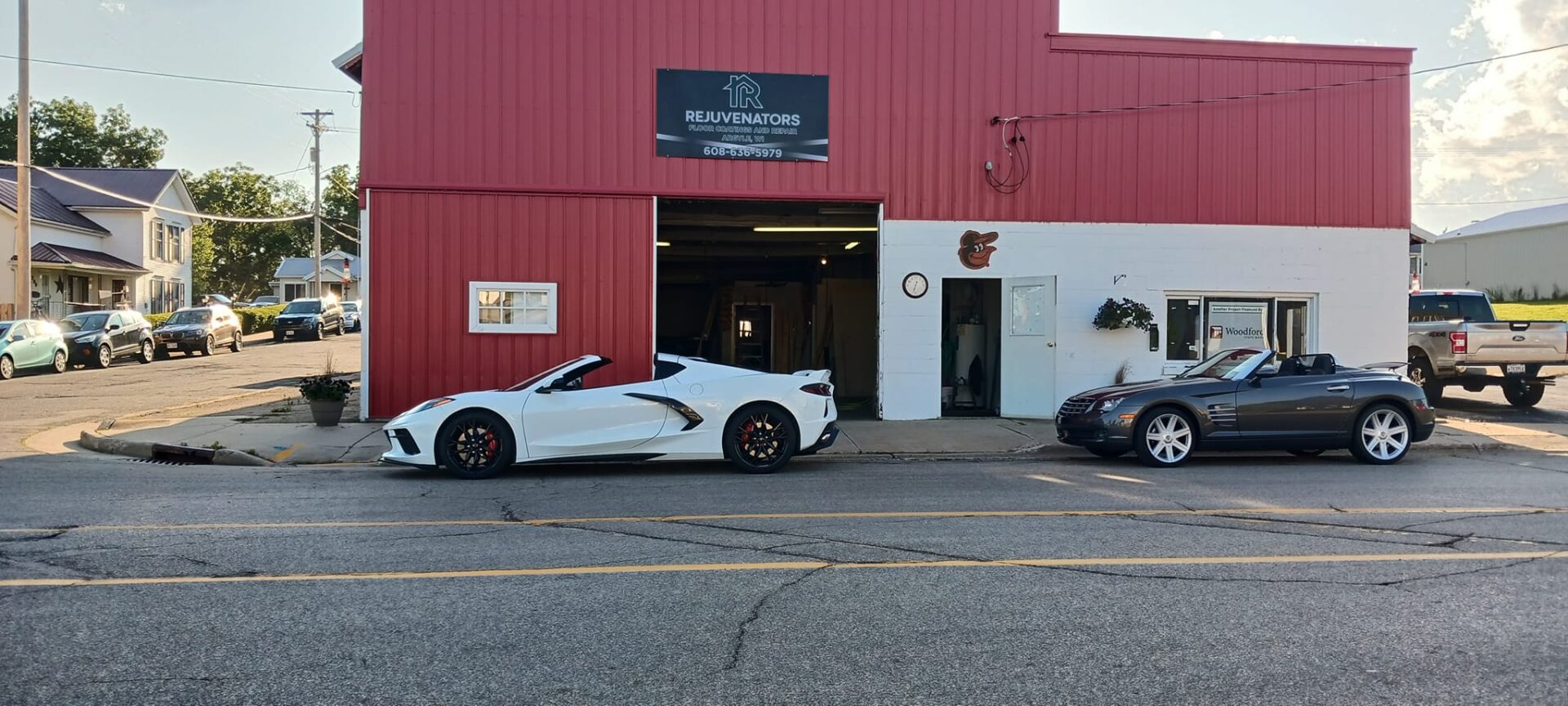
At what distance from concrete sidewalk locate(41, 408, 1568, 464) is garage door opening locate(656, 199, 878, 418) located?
7.72 feet

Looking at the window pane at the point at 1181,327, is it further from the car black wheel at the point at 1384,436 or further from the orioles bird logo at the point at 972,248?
the car black wheel at the point at 1384,436

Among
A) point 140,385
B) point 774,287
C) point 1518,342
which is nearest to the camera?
point 1518,342

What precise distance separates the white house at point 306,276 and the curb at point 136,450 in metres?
62.9

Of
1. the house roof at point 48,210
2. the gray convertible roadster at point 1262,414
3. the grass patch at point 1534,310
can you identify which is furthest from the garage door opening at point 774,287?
the house roof at point 48,210

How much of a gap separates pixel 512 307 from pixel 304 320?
3003cm

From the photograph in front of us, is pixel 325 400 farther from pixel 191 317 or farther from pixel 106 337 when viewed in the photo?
pixel 191 317

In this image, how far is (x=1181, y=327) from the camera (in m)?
16.2

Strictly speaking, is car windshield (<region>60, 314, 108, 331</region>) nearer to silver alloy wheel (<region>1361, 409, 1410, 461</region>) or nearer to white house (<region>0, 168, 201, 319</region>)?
white house (<region>0, 168, 201, 319</region>)

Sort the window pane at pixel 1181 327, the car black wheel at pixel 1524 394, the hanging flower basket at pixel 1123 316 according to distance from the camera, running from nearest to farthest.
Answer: the hanging flower basket at pixel 1123 316, the window pane at pixel 1181 327, the car black wheel at pixel 1524 394

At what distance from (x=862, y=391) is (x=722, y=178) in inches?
281

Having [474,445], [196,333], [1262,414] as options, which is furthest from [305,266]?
[1262,414]

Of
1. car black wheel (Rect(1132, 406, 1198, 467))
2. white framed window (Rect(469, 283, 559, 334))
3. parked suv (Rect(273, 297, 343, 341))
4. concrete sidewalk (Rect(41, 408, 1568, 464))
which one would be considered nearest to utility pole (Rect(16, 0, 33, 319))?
parked suv (Rect(273, 297, 343, 341))

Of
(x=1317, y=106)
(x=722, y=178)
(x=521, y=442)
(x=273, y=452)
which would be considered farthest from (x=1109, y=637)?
(x=1317, y=106)

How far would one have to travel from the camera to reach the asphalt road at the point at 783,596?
4.24 m
